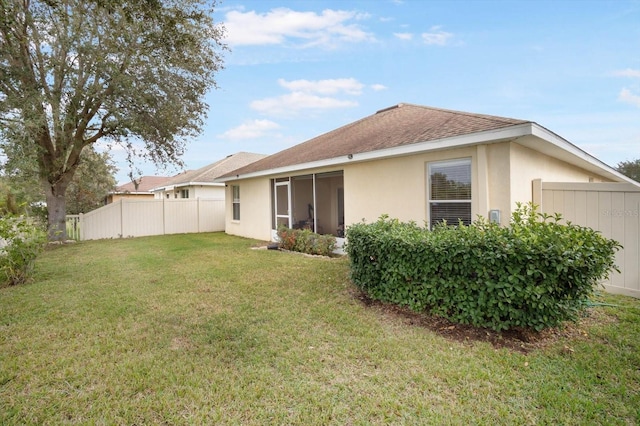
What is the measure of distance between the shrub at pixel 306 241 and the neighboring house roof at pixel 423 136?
83.0 inches

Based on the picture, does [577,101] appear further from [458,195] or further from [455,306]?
[455,306]

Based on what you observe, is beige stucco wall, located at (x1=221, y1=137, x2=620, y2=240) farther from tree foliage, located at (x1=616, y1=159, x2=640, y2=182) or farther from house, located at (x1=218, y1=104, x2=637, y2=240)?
tree foliage, located at (x1=616, y1=159, x2=640, y2=182)

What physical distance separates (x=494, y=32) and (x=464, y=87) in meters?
3.28

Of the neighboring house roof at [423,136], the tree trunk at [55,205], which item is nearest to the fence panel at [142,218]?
the tree trunk at [55,205]

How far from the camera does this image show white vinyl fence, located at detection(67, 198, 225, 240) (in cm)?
1442

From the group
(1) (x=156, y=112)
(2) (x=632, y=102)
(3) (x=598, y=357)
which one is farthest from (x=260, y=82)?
(2) (x=632, y=102)

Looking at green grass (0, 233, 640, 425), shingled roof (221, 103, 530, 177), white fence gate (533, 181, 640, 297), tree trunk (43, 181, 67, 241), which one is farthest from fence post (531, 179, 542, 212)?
tree trunk (43, 181, 67, 241)

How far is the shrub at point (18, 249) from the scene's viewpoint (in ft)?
21.1

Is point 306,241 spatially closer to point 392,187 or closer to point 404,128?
point 392,187

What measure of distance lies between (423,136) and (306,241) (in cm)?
481

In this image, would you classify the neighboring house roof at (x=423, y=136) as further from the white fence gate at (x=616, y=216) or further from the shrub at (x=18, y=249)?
the shrub at (x=18, y=249)

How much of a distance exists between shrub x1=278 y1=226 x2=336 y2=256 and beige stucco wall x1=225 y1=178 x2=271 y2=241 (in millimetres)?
1950

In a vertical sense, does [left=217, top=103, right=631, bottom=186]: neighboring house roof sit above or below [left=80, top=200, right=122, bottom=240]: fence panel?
above

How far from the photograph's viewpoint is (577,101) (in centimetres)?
1166
